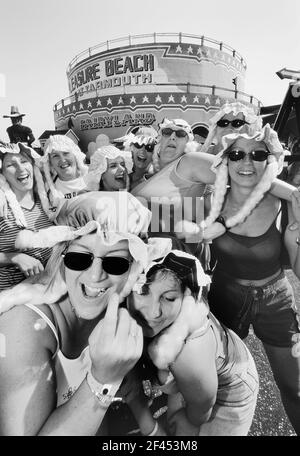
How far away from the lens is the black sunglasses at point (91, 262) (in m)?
1.60

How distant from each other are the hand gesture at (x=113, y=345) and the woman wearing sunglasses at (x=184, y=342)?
199 mm

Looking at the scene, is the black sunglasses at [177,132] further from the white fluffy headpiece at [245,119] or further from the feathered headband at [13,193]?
the feathered headband at [13,193]

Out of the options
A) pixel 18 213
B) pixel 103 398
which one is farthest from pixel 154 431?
pixel 18 213

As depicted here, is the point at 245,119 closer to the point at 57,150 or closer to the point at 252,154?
the point at 252,154

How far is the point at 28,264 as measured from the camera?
184cm

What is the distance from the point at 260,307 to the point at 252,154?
1171 mm

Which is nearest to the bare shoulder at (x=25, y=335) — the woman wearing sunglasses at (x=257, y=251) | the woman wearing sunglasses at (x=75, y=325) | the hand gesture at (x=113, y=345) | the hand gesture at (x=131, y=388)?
the woman wearing sunglasses at (x=75, y=325)

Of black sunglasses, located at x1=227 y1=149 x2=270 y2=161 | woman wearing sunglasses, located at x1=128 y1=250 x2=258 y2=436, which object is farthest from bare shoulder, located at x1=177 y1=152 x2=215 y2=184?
woman wearing sunglasses, located at x1=128 y1=250 x2=258 y2=436

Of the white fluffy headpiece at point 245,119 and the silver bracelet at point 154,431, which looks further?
the white fluffy headpiece at point 245,119

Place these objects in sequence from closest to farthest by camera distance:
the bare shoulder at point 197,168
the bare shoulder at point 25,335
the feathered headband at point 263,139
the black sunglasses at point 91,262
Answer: the bare shoulder at point 25,335
the black sunglasses at point 91,262
the feathered headband at point 263,139
the bare shoulder at point 197,168

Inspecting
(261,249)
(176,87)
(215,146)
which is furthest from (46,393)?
(176,87)

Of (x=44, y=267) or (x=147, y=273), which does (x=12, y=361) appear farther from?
(x=147, y=273)

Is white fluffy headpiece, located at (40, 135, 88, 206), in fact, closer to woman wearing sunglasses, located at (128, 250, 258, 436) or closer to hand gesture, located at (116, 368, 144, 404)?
woman wearing sunglasses, located at (128, 250, 258, 436)

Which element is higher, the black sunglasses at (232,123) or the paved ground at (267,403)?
the black sunglasses at (232,123)
